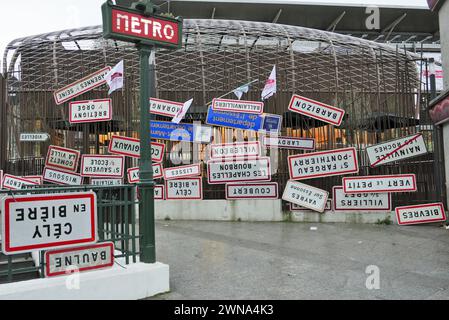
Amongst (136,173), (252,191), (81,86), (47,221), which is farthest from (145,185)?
(81,86)

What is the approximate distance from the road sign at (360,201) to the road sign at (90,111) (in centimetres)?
648

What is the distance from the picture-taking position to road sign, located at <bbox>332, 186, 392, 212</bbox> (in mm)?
9898

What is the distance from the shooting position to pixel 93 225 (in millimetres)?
4613

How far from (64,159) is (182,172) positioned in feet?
11.1

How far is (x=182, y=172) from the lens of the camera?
35.6 ft

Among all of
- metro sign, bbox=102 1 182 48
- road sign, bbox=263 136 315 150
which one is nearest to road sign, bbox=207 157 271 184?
road sign, bbox=263 136 315 150

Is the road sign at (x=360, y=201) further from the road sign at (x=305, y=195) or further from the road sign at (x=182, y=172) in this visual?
the road sign at (x=182, y=172)

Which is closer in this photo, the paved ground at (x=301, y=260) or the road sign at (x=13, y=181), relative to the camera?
the paved ground at (x=301, y=260)

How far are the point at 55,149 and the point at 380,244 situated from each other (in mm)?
8792

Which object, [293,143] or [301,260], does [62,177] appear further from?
[301,260]

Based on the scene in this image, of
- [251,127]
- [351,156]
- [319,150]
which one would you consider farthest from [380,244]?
[251,127]

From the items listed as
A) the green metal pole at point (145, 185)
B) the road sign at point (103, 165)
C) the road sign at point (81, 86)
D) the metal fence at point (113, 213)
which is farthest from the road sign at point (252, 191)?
the green metal pole at point (145, 185)

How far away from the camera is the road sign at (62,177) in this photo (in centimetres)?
1090

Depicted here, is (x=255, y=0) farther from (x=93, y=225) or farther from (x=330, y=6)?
(x=93, y=225)
